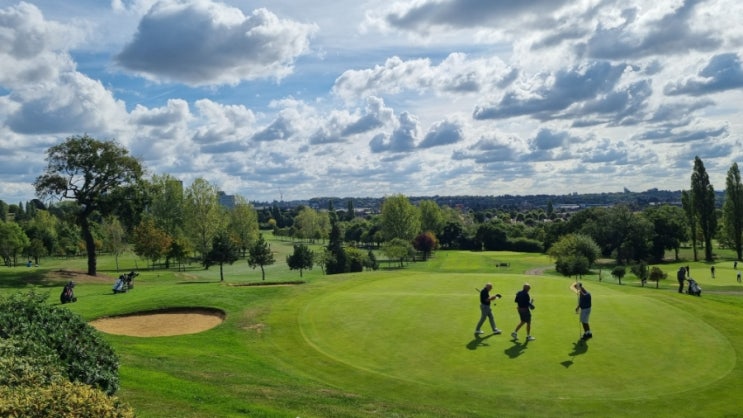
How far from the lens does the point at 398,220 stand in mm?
134125

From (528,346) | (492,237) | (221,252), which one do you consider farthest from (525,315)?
(492,237)

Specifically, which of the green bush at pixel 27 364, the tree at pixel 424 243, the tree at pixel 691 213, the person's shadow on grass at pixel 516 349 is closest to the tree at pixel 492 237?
the tree at pixel 424 243

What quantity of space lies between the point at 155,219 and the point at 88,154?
5372cm

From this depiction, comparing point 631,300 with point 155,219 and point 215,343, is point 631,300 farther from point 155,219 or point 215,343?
point 155,219

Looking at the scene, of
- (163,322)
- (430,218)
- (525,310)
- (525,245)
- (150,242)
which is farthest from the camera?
(430,218)

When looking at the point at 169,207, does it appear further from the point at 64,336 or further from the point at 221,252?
the point at 64,336

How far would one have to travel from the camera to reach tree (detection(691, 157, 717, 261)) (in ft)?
354

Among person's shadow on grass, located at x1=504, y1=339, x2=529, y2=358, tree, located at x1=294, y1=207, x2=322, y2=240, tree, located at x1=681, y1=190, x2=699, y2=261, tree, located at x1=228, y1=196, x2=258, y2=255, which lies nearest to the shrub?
tree, located at x1=681, y1=190, x2=699, y2=261

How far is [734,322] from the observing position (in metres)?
24.8

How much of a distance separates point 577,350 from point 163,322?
796 inches

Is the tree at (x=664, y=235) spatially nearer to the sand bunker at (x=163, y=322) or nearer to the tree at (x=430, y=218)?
the tree at (x=430, y=218)

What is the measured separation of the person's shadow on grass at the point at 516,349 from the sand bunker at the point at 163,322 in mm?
14525

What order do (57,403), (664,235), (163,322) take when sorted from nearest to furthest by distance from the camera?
(57,403)
(163,322)
(664,235)

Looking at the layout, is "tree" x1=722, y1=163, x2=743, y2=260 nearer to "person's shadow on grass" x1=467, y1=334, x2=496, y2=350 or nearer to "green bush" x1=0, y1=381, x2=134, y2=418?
"person's shadow on grass" x1=467, y1=334, x2=496, y2=350
